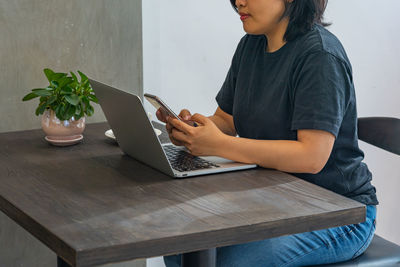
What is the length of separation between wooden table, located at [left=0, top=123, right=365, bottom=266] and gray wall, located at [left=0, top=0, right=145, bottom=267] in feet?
1.61

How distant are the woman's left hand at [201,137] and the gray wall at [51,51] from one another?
719 millimetres

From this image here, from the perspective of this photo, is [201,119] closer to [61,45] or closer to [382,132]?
[382,132]

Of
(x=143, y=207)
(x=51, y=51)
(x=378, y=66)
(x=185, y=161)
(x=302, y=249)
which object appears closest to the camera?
(x=143, y=207)

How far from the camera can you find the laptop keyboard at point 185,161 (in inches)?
53.6

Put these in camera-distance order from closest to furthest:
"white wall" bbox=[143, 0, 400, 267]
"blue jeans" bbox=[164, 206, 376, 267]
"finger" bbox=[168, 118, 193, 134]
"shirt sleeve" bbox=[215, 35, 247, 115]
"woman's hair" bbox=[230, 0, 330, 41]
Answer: "blue jeans" bbox=[164, 206, 376, 267] < "finger" bbox=[168, 118, 193, 134] < "woman's hair" bbox=[230, 0, 330, 41] < "shirt sleeve" bbox=[215, 35, 247, 115] < "white wall" bbox=[143, 0, 400, 267]

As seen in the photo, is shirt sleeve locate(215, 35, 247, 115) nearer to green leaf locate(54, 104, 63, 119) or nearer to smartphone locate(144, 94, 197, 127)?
smartphone locate(144, 94, 197, 127)

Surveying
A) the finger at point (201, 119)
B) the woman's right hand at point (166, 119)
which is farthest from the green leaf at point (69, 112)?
the finger at point (201, 119)

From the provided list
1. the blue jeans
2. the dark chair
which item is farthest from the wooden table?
the dark chair

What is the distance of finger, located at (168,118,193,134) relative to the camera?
1381mm

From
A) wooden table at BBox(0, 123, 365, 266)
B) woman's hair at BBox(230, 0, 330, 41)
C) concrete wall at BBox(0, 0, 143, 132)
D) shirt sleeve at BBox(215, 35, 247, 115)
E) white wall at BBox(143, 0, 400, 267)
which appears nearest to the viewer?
wooden table at BBox(0, 123, 365, 266)

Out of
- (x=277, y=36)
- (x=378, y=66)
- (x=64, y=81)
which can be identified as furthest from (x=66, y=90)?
(x=378, y=66)

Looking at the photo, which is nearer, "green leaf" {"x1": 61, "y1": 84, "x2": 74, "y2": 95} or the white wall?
"green leaf" {"x1": 61, "y1": 84, "x2": 74, "y2": 95}

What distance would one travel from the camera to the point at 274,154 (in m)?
1.36

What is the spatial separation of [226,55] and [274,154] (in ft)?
3.51
